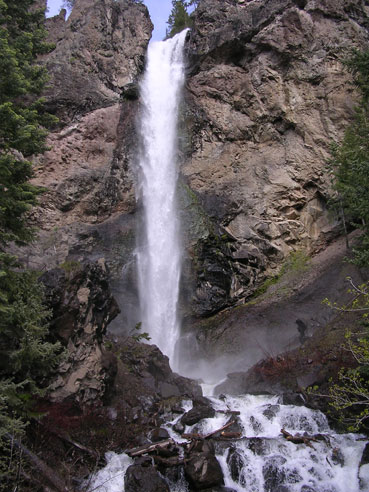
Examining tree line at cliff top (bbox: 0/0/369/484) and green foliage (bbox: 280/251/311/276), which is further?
green foliage (bbox: 280/251/311/276)

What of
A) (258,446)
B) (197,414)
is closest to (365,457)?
(258,446)

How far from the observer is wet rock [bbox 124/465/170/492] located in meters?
8.66

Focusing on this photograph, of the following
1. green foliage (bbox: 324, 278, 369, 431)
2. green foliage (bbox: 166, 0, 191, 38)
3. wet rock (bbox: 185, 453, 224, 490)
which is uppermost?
green foliage (bbox: 166, 0, 191, 38)

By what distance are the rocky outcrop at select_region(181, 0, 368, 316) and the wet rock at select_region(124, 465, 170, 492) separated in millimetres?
12385

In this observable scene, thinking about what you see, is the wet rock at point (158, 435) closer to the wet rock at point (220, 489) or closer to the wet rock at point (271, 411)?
the wet rock at point (220, 489)

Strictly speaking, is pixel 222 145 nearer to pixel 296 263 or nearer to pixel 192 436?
pixel 296 263

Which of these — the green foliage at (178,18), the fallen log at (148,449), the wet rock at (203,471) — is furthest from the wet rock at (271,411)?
the green foliage at (178,18)

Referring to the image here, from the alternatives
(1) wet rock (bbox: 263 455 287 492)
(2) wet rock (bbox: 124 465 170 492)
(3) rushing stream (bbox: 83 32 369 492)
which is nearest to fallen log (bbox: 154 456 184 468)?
(3) rushing stream (bbox: 83 32 369 492)

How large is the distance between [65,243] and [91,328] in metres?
10.8

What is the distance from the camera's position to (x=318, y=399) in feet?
40.4

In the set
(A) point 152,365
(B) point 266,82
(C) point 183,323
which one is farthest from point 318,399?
(B) point 266,82

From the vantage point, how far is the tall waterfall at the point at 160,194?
21.3m

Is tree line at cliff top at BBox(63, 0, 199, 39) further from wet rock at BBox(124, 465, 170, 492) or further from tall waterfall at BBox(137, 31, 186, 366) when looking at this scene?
wet rock at BBox(124, 465, 170, 492)

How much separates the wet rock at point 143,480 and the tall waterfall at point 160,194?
10600mm
